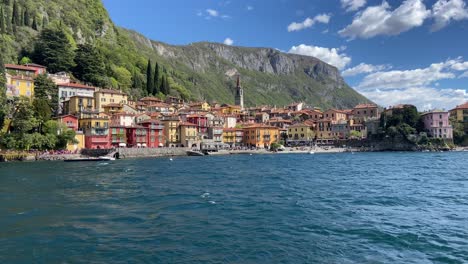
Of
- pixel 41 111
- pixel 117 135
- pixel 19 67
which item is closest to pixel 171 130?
pixel 117 135

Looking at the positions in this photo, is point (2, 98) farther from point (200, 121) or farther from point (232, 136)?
point (232, 136)

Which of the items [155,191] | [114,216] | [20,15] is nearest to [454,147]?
[155,191]

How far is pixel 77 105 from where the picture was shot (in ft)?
245

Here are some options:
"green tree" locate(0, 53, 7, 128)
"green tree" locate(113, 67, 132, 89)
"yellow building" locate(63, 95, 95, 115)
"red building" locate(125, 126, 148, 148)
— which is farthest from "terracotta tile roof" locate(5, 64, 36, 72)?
"green tree" locate(113, 67, 132, 89)

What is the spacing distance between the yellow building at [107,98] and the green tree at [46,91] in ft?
30.8

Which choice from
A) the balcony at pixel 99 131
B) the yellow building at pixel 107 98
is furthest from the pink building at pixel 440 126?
A: the balcony at pixel 99 131

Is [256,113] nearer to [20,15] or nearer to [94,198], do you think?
[20,15]

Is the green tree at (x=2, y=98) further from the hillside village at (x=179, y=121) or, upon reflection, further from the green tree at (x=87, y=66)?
the green tree at (x=87, y=66)

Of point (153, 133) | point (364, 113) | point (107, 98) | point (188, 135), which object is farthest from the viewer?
point (364, 113)

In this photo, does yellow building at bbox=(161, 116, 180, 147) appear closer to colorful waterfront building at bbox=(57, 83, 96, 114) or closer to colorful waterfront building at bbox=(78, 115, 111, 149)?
colorful waterfront building at bbox=(78, 115, 111, 149)

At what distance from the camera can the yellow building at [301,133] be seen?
109 metres

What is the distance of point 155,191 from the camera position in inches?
955

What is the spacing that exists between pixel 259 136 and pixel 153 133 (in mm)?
31959

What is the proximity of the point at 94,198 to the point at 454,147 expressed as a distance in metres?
97.7
